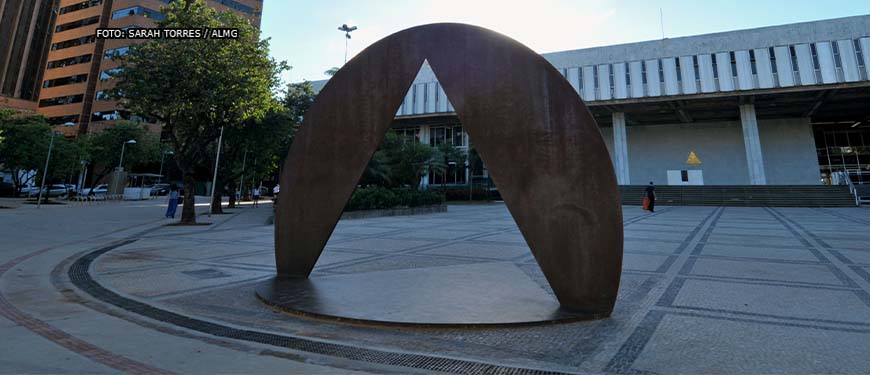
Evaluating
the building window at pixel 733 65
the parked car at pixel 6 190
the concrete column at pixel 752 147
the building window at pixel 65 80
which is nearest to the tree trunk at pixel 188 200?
the parked car at pixel 6 190

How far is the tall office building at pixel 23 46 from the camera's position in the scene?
57.2 m

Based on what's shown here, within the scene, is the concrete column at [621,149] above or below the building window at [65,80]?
below

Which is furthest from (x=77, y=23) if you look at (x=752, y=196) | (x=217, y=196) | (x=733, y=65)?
(x=752, y=196)

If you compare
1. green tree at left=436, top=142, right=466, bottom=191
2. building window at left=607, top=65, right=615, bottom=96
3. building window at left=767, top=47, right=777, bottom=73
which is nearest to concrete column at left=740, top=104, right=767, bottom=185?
building window at left=767, top=47, right=777, bottom=73

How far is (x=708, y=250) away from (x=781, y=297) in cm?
435

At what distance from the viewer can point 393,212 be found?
20719 millimetres

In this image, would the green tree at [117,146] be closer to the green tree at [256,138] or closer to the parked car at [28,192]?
the parked car at [28,192]

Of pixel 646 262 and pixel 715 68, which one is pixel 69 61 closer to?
pixel 646 262

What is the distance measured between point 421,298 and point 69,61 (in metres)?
76.7

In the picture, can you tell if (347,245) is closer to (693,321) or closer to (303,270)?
(303,270)

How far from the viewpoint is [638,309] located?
175 inches

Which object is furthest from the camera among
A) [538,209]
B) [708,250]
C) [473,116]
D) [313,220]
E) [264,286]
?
[708,250]

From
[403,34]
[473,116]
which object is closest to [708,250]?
[473,116]

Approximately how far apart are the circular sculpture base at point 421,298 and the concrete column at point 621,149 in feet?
113
